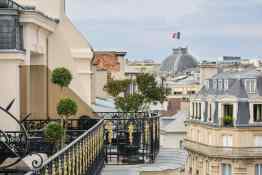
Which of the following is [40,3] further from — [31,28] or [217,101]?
[217,101]

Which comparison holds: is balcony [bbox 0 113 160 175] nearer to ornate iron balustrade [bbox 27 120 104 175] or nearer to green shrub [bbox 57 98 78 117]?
ornate iron balustrade [bbox 27 120 104 175]

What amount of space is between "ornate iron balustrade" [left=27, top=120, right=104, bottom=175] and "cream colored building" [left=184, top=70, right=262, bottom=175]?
41.8 m

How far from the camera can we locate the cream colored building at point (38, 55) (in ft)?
39.2

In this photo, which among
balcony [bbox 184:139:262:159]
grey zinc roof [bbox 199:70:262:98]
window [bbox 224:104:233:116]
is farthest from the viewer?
window [bbox 224:104:233:116]

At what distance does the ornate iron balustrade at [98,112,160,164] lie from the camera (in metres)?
14.0

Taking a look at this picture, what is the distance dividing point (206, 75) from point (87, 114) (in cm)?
5179

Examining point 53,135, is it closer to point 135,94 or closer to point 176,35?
point 135,94

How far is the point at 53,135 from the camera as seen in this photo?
10.1 meters

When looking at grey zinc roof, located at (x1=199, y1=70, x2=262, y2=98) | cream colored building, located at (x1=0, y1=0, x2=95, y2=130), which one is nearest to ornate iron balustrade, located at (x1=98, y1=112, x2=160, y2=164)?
cream colored building, located at (x1=0, y1=0, x2=95, y2=130)

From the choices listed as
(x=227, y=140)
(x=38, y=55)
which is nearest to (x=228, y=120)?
(x=227, y=140)

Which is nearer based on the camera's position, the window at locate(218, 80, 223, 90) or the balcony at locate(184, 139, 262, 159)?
the balcony at locate(184, 139, 262, 159)

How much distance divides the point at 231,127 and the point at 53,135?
44.8 meters

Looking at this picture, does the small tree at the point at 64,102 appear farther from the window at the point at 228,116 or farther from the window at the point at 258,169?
the window at the point at 228,116

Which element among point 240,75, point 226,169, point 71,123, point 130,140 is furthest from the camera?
point 240,75
